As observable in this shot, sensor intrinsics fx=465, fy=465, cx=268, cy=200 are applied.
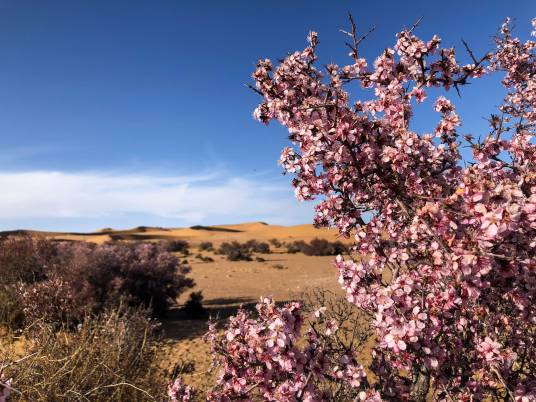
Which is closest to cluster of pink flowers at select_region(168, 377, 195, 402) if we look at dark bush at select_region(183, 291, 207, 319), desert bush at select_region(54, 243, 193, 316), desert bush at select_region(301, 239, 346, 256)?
desert bush at select_region(54, 243, 193, 316)

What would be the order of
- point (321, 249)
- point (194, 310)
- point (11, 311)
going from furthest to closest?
point (321, 249) < point (194, 310) < point (11, 311)

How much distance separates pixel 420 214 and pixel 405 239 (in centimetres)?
103

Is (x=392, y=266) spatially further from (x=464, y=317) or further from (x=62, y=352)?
(x=62, y=352)

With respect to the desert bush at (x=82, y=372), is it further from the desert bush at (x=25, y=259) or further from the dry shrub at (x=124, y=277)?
the desert bush at (x=25, y=259)

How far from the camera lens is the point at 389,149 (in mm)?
3846

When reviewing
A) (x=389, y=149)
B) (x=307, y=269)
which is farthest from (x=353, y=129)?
(x=307, y=269)

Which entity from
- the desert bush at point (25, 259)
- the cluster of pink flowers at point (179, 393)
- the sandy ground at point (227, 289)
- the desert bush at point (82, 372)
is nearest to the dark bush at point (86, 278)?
the desert bush at point (25, 259)

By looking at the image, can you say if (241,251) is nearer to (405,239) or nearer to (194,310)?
(194,310)

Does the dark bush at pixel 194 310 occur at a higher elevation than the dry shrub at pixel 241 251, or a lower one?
lower

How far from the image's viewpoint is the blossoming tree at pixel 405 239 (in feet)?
10.2

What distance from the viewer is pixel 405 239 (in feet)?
13.7

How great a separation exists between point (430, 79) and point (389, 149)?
40.3 inches

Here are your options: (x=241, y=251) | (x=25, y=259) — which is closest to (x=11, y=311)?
(x=25, y=259)

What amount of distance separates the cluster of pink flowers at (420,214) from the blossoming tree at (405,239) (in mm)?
12
